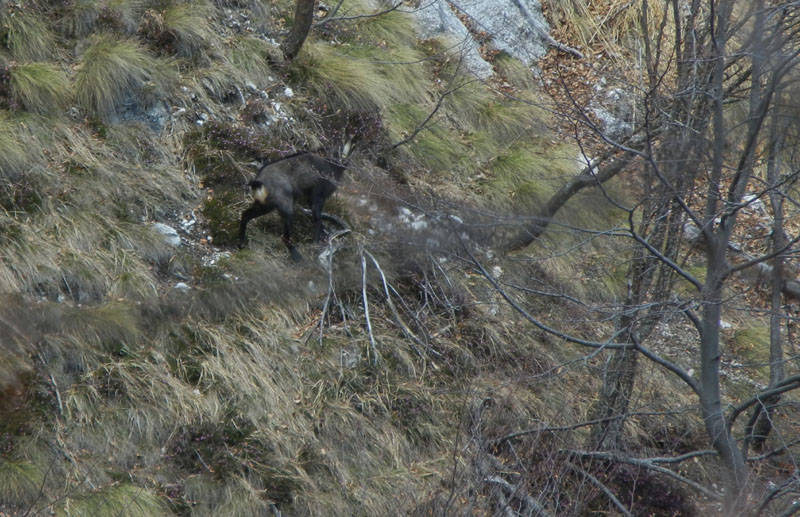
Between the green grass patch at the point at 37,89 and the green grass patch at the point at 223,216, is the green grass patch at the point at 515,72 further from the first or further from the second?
the green grass patch at the point at 37,89

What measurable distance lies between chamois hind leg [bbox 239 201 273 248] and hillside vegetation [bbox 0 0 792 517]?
0.34 ft

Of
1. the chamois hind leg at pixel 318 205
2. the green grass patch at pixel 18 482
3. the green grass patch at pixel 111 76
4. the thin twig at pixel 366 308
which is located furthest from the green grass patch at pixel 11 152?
the thin twig at pixel 366 308

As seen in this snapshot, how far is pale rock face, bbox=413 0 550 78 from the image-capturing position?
9.12 metres

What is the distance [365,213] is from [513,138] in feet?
7.61

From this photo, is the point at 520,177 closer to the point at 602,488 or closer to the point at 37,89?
the point at 602,488

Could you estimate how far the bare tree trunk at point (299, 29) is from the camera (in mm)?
7227

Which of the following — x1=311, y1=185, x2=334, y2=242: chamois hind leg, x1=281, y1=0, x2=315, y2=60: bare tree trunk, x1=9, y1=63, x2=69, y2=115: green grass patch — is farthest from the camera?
x1=281, y1=0, x2=315, y2=60: bare tree trunk

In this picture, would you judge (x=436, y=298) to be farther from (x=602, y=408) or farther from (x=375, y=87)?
(x=375, y=87)

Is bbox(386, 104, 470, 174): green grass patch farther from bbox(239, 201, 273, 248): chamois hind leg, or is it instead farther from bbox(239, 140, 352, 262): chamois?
bbox(239, 201, 273, 248): chamois hind leg

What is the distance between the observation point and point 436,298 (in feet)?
21.2

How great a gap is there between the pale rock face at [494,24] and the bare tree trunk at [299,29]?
1.96 meters

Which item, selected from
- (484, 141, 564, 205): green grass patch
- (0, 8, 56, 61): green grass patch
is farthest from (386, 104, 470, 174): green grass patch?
(0, 8, 56, 61): green grass patch

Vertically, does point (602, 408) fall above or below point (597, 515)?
above

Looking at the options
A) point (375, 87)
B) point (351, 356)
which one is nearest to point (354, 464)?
point (351, 356)
